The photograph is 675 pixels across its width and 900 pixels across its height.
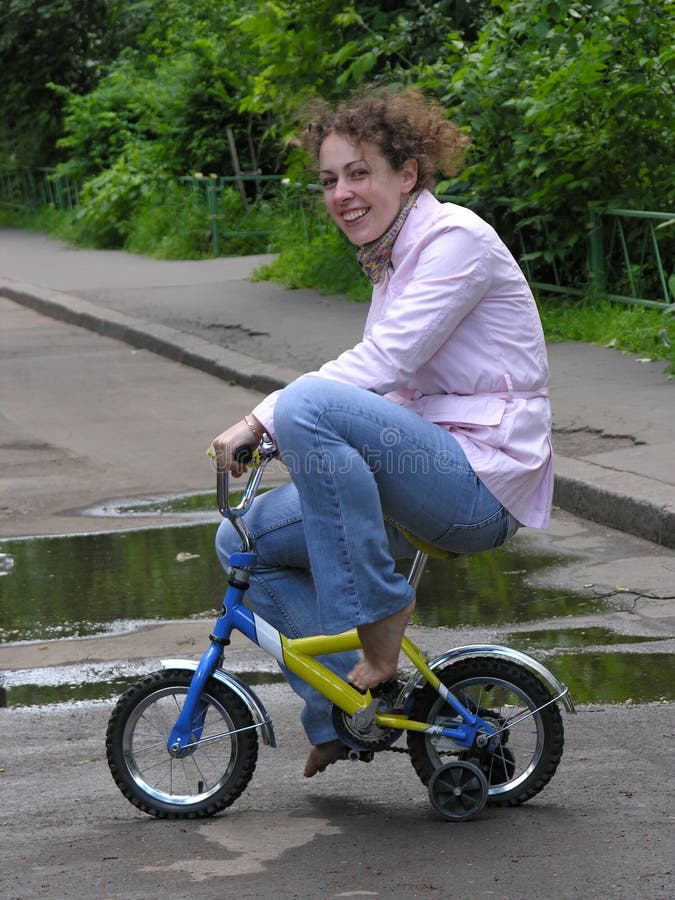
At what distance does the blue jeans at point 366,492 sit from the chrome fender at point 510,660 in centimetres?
28

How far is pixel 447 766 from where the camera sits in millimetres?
3312

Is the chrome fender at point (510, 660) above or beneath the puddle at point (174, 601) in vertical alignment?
above

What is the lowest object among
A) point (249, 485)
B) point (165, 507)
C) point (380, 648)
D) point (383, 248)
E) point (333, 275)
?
point (165, 507)

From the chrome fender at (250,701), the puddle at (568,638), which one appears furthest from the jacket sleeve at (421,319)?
the puddle at (568,638)

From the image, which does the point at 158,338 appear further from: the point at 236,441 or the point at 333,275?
the point at 236,441

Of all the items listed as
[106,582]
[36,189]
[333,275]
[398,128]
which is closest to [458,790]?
[398,128]

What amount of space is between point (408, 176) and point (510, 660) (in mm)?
1121

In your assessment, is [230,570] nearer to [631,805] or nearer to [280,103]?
[631,805]

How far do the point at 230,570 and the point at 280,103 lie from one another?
36.0 ft

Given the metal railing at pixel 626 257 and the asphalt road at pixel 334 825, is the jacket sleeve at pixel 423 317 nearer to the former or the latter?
the asphalt road at pixel 334 825

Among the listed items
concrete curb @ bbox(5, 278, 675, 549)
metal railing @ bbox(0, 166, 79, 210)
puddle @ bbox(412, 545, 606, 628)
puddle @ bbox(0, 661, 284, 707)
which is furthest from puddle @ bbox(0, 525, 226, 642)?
metal railing @ bbox(0, 166, 79, 210)

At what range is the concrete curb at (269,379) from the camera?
625cm

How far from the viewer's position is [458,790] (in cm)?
332

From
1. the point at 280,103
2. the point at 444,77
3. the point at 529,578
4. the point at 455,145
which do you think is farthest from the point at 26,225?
the point at 455,145
